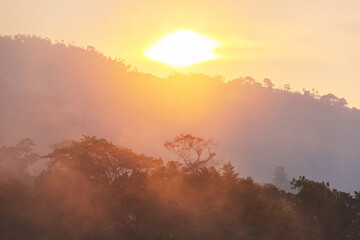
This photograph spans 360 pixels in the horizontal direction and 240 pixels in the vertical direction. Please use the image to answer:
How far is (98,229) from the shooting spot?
36125mm

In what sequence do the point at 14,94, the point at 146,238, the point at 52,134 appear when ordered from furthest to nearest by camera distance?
the point at 14,94
the point at 52,134
the point at 146,238

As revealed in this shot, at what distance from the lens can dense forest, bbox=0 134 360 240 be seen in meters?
34.8

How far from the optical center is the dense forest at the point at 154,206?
34.8m

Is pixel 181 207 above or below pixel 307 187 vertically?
below

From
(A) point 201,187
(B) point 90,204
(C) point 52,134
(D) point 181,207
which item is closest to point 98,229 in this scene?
(B) point 90,204

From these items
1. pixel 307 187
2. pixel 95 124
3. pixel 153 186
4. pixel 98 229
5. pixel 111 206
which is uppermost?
pixel 95 124

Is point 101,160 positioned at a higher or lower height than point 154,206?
higher

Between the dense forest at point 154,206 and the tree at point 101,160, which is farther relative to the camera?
the tree at point 101,160

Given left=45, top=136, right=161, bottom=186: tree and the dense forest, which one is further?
left=45, top=136, right=161, bottom=186: tree

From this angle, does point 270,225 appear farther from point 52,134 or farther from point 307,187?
point 52,134

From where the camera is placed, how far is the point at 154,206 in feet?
113

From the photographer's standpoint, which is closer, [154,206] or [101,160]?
[154,206]

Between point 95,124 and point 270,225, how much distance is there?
538ft

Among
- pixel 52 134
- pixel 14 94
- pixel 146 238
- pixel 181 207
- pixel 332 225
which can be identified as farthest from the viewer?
pixel 14 94
